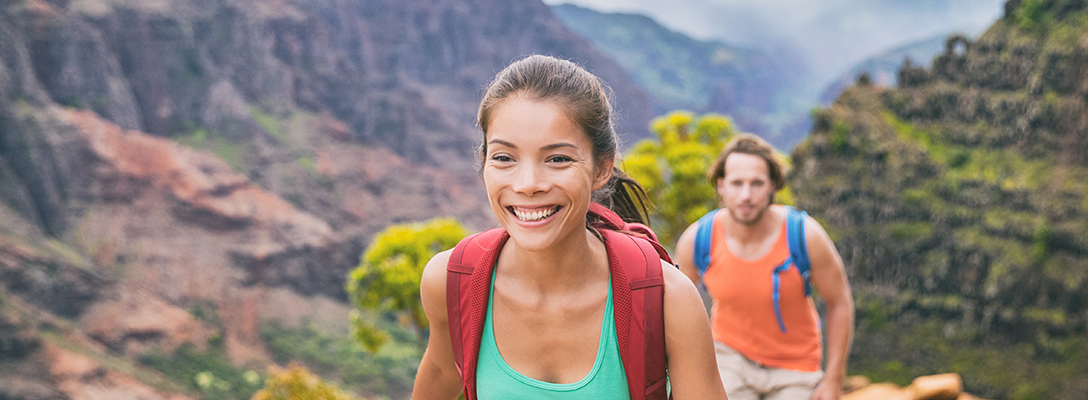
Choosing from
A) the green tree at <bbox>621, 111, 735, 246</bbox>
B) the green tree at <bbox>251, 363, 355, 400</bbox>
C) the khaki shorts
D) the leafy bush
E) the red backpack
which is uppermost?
the leafy bush

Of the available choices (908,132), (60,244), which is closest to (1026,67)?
(908,132)

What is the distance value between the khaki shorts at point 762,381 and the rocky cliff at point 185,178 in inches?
1998

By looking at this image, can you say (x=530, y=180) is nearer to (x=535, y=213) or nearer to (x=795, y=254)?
(x=535, y=213)

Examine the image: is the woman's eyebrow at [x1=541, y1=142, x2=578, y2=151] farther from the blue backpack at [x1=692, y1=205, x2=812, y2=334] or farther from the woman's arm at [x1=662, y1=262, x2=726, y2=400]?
the blue backpack at [x1=692, y1=205, x2=812, y2=334]

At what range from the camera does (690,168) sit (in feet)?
58.2

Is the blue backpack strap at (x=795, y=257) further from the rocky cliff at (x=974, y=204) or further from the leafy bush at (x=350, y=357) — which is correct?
the rocky cliff at (x=974, y=204)

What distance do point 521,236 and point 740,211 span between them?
2353mm

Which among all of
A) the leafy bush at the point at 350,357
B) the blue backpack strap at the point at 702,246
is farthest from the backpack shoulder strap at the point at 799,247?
the leafy bush at the point at 350,357

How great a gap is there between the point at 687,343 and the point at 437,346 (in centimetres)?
87

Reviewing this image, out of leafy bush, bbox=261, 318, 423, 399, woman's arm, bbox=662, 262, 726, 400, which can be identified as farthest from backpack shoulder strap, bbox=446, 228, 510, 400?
leafy bush, bbox=261, 318, 423, 399

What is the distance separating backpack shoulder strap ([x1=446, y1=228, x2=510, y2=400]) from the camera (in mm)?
2104

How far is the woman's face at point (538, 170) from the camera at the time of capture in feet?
6.27

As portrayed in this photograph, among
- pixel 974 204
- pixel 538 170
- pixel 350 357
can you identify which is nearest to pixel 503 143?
pixel 538 170

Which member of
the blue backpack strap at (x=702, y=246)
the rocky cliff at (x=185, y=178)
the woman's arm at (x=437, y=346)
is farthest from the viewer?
the rocky cliff at (x=185, y=178)
